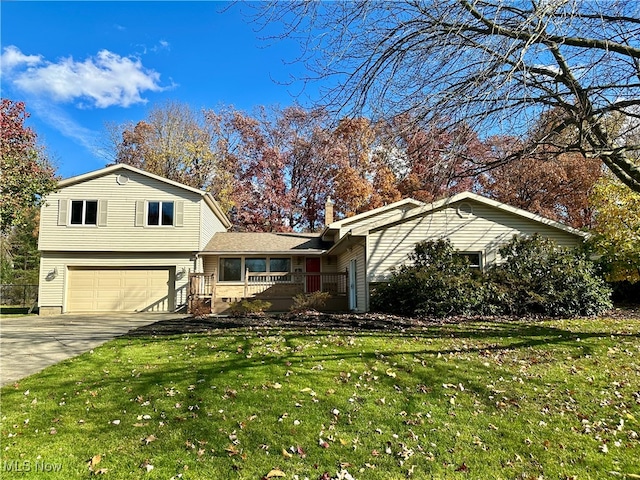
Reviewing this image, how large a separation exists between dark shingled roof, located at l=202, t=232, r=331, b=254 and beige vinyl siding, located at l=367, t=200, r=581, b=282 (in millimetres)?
5566

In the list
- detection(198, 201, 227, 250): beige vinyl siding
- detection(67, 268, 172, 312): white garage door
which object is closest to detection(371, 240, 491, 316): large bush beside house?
detection(198, 201, 227, 250): beige vinyl siding

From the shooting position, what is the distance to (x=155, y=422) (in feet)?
14.7

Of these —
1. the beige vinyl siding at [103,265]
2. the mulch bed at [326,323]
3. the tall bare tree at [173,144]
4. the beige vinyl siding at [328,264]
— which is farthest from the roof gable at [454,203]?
the tall bare tree at [173,144]

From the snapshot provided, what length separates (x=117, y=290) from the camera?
59.3 ft

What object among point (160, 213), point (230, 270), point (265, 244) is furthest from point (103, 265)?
point (265, 244)

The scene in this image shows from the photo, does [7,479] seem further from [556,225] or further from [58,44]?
[556,225]

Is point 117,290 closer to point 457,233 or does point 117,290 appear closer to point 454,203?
point 457,233

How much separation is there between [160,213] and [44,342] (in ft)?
31.7

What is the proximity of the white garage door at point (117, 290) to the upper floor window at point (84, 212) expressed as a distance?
2144 millimetres

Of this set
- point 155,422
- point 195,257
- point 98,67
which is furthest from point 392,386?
point 195,257

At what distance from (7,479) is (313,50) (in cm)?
563

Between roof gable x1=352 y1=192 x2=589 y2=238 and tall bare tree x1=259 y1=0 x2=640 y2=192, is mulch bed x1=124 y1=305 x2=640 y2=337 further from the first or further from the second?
tall bare tree x1=259 y1=0 x2=640 y2=192

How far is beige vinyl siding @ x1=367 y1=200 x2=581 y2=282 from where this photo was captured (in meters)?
14.1

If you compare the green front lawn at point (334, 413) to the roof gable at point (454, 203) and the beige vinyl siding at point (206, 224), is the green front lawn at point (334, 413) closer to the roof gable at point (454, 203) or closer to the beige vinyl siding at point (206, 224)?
the roof gable at point (454, 203)
